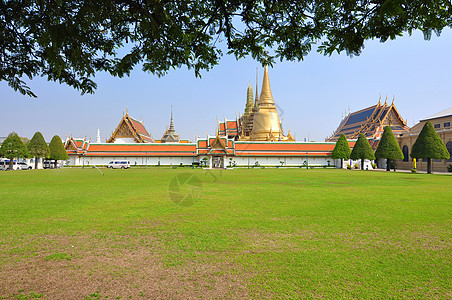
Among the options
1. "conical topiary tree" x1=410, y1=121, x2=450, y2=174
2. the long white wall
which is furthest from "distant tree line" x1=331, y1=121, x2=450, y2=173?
the long white wall

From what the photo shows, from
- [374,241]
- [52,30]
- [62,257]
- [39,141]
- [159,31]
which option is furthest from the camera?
[39,141]

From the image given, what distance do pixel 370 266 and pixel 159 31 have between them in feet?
14.8

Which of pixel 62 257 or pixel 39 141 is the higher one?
pixel 39 141

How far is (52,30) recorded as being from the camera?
2.36 meters

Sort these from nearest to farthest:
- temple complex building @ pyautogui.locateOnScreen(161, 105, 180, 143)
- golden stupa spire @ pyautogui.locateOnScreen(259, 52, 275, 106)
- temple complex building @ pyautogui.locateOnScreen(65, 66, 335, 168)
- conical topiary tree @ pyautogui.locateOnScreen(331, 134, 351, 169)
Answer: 1. conical topiary tree @ pyautogui.locateOnScreen(331, 134, 351, 169)
2. temple complex building @ pyautogui.locateOnScreen(65, 66, 335, 168)
3. golden stupa spire @ pyautogui.locateOnScreen(259, 52, 275, 106)
4. temple complex building @ pyautogui.locateOnScreen(161, 105, 180, 143)

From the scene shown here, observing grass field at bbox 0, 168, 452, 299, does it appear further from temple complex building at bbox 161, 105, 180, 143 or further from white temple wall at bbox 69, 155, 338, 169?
temple complex building at bbox 161, 105, 180, 143

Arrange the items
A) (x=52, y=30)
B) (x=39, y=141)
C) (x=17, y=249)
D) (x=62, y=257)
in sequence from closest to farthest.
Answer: (x=52, y=30) < (x=62, y=257) < (x=17, y=249) < (x=39, y=141)

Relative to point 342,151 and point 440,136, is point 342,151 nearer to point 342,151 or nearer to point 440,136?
point 342,151

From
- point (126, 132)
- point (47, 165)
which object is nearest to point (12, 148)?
point (47, 165)

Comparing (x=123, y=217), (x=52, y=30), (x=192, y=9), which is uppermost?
(x=192, y=9)

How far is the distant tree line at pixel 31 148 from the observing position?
42500mm

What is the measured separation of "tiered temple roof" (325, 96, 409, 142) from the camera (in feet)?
192

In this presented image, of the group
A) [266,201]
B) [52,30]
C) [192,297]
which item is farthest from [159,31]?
[266,201]

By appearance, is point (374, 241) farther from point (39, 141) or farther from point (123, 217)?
point (39, 141)
